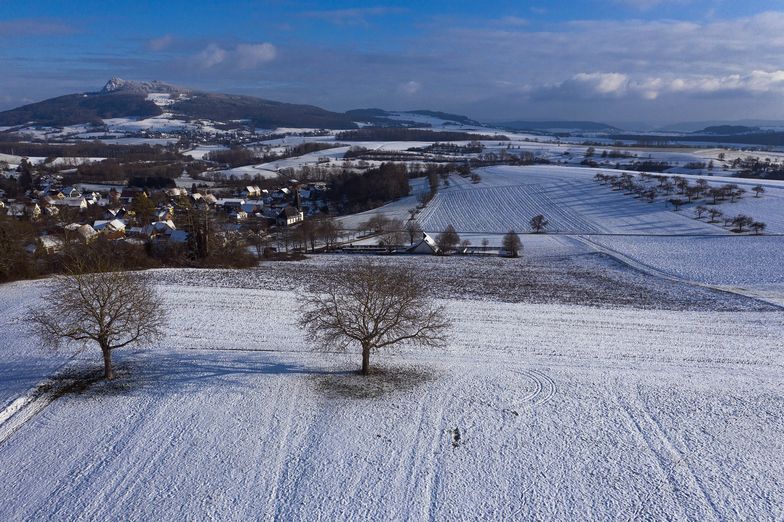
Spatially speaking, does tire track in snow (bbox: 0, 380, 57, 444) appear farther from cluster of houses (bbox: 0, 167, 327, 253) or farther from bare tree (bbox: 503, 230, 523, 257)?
bare tree (bbox: 503, 230, 523, 257)

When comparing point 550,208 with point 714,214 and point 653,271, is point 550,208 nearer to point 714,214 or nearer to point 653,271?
point 714,214

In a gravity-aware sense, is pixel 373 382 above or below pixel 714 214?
below

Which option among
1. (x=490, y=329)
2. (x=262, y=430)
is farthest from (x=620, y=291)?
(x=262, y=430)

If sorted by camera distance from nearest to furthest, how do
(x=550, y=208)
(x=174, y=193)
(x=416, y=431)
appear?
(x=416, y=431) → (x=550, y=208) → (x=174, y=193)

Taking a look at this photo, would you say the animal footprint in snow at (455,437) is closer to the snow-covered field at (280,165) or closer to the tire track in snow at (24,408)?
the tire track in snow at (24,408)

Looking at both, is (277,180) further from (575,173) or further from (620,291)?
(620,291)

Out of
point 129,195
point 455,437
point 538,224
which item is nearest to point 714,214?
point 538,224

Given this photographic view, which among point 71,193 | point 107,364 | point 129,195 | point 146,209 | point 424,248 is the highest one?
point 71,193
